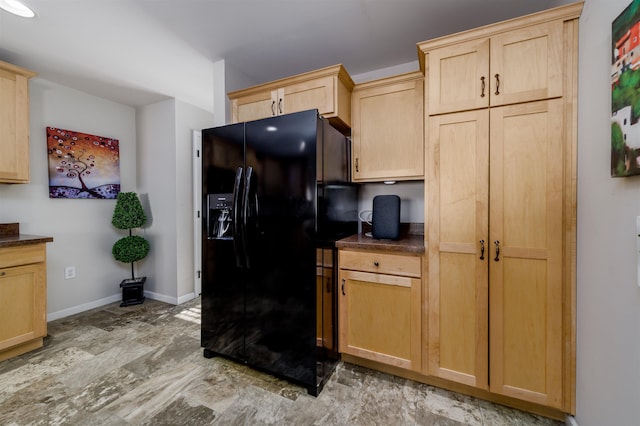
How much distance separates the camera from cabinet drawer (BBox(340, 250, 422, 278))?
167cm

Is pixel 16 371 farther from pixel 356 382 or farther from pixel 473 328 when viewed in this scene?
pixel 473 328

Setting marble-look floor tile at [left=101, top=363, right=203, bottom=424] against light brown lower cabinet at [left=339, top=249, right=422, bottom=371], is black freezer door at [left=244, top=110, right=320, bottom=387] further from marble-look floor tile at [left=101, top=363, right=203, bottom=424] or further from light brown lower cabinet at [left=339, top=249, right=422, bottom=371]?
marble-look floor tile at [left=101, top=363, right=203, bottom=424]

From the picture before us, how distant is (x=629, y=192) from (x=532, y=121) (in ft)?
2.00

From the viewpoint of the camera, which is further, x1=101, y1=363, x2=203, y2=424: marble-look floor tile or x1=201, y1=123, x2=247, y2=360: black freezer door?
x1=201, y1=123, x2=247, y2=360: black freezer door

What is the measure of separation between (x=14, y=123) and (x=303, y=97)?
2.42 m

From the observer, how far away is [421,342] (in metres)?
1.67

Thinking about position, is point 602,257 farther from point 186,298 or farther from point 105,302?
point 105,302

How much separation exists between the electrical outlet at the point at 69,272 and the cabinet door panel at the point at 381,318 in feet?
10.1

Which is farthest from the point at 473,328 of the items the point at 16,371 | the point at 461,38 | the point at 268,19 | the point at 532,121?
the point at 16,371

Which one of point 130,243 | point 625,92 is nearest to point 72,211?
point 130,243

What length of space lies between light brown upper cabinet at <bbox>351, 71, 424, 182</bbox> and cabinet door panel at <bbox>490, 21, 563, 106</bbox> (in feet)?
1.69

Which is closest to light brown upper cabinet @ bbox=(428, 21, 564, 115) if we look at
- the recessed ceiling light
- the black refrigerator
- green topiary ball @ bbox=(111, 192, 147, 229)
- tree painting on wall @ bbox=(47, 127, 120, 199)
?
the black refrigerator

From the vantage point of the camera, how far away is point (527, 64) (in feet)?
4.65

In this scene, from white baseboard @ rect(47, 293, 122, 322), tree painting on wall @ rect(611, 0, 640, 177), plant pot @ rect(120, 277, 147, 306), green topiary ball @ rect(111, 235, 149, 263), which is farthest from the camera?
plant pot @ rect(120, 277, 147, 306)
